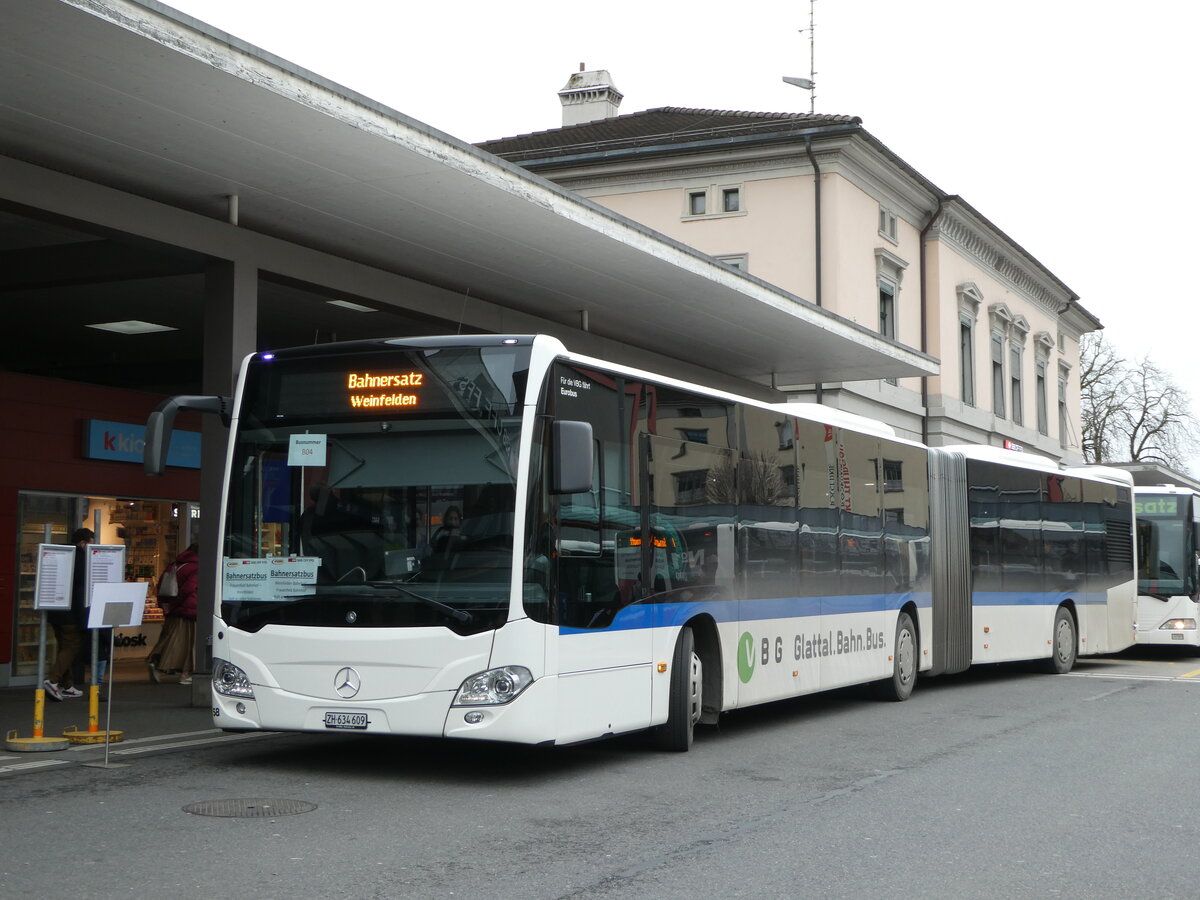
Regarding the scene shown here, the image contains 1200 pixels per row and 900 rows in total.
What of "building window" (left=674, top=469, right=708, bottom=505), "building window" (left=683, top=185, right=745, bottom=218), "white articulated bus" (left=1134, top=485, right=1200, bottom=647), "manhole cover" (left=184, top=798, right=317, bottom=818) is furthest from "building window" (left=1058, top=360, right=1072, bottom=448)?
"manhole cover" (left=184, top=798, right=317, bottom=818)

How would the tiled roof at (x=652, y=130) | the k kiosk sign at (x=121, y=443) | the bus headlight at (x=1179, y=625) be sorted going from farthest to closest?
the tiled roof at (x=652, y=130) < the bus headlight at (x=1179, y=625) < the k kiosk sign at (x=121, y=443)

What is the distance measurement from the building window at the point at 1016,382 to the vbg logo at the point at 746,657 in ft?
111

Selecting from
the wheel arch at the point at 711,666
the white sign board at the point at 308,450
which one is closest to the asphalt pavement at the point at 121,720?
the white sign board at the point at 308,450

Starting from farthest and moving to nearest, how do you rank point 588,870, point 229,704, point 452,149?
point 452,149 < point 229,704 < point 588,870

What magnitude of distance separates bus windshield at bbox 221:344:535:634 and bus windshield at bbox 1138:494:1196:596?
18.9m

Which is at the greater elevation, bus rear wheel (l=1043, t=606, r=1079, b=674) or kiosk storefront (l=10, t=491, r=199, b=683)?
kiosk storefront (l=10, t=491, r=199, b=683)

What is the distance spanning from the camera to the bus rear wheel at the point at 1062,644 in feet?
68.7

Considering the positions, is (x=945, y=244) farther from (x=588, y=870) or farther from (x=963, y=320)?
(x=588, y=870)

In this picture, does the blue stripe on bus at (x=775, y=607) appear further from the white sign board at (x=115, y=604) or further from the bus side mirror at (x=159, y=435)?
the white sign board at (x=115, y=604)

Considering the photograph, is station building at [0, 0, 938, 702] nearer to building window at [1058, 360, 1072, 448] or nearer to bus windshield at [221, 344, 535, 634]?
bus windshield at [221, 344, 535, 634]

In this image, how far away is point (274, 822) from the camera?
810 centimetres

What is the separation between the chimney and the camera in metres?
42.5

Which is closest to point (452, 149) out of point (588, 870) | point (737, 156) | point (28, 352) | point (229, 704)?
point (229, 704)

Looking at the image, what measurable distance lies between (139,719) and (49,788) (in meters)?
4.29
